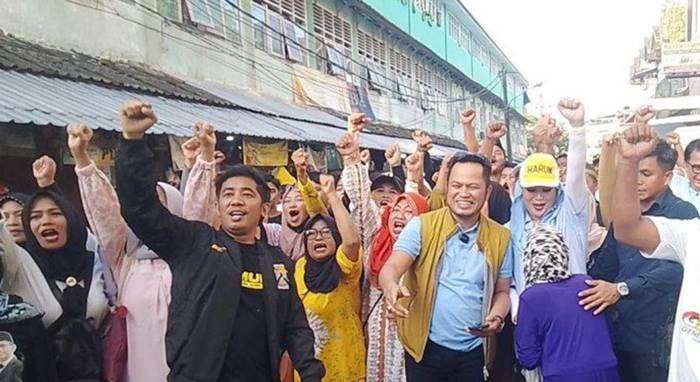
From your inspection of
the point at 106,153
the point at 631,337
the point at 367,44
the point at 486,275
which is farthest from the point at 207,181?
the point at 367,44

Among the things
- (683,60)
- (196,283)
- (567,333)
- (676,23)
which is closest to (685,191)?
(567,333)

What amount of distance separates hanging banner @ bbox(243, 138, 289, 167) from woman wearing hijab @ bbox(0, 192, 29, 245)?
17.4 ft

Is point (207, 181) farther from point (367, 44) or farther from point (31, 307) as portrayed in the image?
point (367, 44)

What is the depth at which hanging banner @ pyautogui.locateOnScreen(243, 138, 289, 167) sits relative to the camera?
8969 mm

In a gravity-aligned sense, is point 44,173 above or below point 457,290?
above

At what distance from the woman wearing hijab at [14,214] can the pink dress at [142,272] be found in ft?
1.95

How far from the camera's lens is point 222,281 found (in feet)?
8.50

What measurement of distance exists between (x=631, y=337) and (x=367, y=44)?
18356 mm

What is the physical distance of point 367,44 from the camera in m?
20.7

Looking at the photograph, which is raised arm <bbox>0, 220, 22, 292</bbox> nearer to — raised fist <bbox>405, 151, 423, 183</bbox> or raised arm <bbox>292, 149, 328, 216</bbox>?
raised arm <bbox>292, 149, 328, 216</bbox>

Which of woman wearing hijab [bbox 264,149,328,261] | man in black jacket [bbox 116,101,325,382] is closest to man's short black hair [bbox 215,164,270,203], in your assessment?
man in black jacket [bbox 116,101,325,382]

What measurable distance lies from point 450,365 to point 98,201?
186 cm

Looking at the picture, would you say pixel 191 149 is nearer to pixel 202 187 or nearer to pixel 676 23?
pixel 202 187

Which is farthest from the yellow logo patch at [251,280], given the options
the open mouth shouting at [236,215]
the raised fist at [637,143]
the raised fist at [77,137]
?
the raised fist at [637,143]
